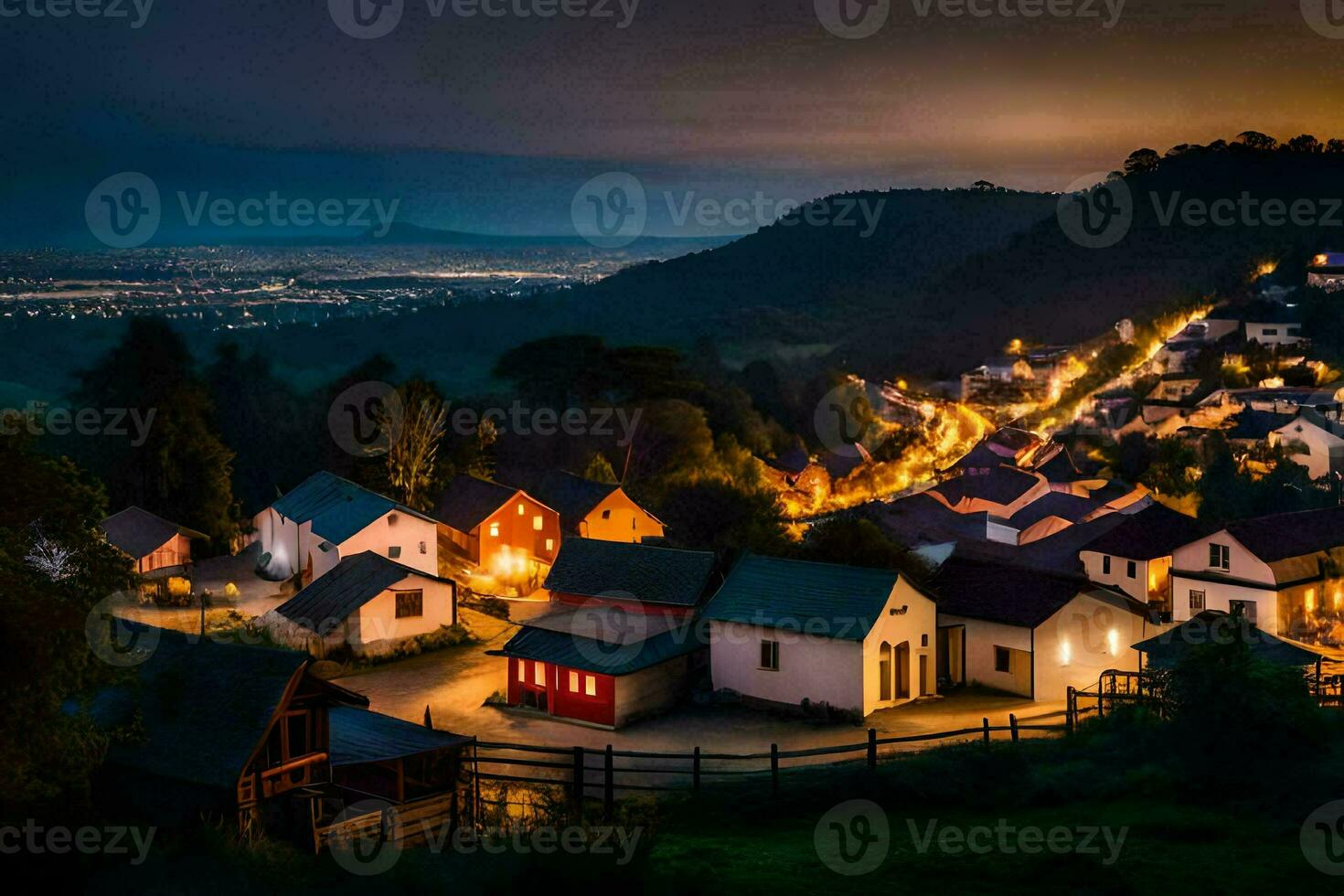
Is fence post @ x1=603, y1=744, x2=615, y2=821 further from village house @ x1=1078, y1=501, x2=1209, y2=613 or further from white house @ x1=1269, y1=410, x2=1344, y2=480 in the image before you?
white house @ x1=1269, y1=410, x2=1344, y2=480

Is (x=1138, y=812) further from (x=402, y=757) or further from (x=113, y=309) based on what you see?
(x=113, y=309)

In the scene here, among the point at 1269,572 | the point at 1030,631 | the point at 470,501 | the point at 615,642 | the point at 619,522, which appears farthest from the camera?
the point at 619,522

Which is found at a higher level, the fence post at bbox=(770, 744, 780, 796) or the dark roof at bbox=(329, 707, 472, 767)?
the dark roof at bbox=(329, 707, 472, 767)

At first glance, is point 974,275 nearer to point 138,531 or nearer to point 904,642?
point 138,531

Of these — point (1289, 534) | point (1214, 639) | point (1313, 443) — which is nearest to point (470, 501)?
point (1289, 534)

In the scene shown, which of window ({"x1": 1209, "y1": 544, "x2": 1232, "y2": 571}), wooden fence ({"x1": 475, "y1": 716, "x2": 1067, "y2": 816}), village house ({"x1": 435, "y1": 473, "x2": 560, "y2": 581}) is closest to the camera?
wooden fence ({"x1": 475, "y1": 716, "x2": 1067, "y2": 816})

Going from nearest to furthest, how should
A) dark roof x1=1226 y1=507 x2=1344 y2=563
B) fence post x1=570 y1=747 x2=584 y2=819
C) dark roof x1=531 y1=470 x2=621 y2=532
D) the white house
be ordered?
fence post x1=570 y1=747 x2=584 y2=819
dark roof x1=1226 y1=507 x2=1344 y2=563
dark roof x1=531 y1=470 x2=621 y2=532
the white house

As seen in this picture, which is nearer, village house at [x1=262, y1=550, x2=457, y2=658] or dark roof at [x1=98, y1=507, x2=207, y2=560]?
village house at [x1=262, y1=550, x2=457, y2=658]

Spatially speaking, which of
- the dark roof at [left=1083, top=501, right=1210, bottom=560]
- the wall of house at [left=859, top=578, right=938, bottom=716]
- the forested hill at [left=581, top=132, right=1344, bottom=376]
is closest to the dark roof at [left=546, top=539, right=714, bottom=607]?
the wall of house at [left=859, top=578, right=938, bottom=716]
